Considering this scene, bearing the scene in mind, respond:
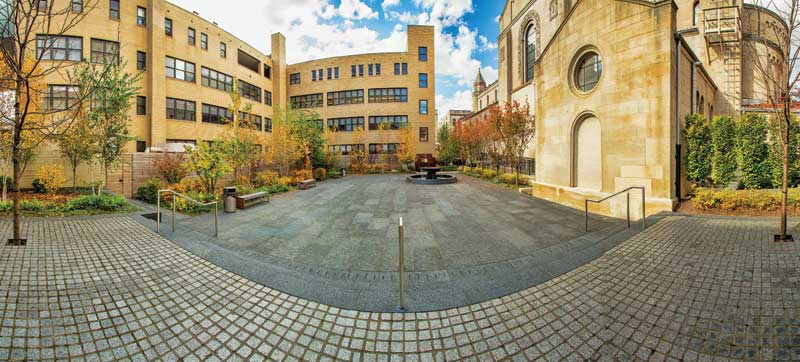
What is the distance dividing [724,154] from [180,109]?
35793 mm

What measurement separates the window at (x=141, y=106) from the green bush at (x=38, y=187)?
1185 centimetres

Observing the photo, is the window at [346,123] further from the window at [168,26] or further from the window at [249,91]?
the window at [168,26]

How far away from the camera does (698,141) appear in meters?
10.4

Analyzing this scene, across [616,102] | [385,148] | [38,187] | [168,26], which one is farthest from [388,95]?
[38,187]

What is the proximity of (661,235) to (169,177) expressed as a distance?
19.3 metres

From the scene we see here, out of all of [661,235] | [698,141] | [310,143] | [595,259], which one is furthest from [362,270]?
[310,143]

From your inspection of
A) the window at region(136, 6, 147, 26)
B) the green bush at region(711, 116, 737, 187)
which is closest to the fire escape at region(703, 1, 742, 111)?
the green bush at region(711, 116, 737, 187)

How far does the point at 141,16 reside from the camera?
25172 millimetres

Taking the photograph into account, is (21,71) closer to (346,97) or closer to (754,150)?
(754,150)

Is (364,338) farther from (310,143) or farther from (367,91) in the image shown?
(367,91)

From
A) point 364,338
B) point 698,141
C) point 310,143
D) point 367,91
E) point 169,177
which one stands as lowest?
point 364,338

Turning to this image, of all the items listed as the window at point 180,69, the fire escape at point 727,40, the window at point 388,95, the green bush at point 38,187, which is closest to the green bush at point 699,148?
the fire escape at point 727,40

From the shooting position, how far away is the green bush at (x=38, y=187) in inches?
557

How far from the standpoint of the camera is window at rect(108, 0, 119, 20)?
2341 centimetres
